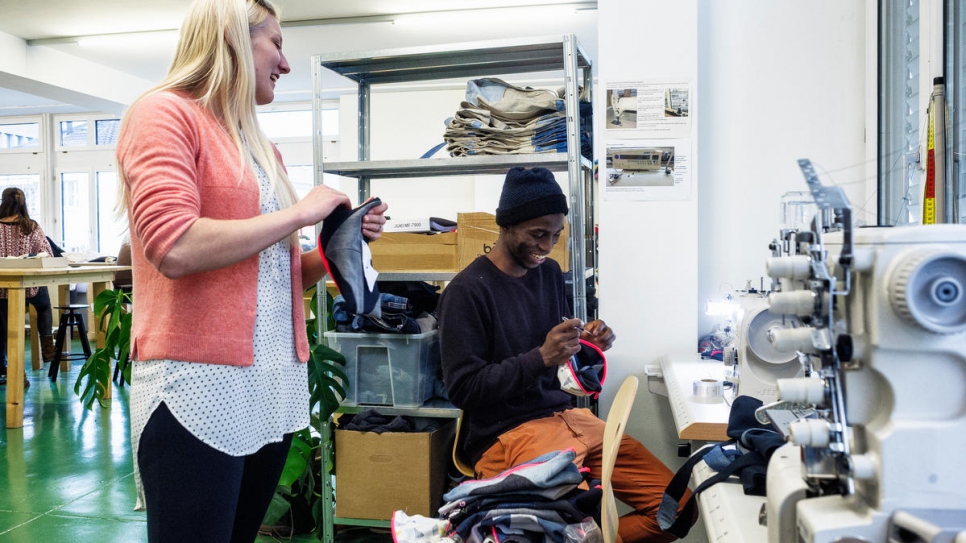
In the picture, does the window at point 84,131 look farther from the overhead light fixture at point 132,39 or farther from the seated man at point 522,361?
the seated man at point 522,361

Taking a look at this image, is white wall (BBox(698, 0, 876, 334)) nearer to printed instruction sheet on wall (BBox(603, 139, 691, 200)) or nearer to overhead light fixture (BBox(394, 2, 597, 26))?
printed instruction sheet on wall (BBox(603, 139, 691, 200))

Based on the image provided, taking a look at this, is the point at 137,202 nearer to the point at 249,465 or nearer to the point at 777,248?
the point at 249,465

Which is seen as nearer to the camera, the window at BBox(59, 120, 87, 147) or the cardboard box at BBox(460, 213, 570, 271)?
the cardboard box at BBox(460, 213, 570, 271)

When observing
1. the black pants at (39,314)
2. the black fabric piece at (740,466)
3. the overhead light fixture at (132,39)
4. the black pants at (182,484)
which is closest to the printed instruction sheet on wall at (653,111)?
the black fabric piece at (740,466)

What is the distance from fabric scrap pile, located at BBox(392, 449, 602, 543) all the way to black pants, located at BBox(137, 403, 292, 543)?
0.56 m

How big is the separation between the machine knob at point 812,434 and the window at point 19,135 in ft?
39.1

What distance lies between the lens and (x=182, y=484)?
119 centimetres

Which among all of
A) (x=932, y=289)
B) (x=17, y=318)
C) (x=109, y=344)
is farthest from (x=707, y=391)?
(x=17, y=318)

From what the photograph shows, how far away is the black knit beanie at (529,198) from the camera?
2234 mm

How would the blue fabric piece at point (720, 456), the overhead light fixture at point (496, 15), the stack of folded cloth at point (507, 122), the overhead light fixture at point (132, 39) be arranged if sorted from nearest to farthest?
the blue fabric piece at point (720, 456)
the stack of folded cloth at point (507, 122)
the overhead light fixture at point (496, 15)
the overhead light fixture at point (132, 39)

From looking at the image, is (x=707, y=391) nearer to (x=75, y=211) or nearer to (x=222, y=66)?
(x=222, y=66)

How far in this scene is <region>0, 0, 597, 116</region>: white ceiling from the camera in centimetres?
647

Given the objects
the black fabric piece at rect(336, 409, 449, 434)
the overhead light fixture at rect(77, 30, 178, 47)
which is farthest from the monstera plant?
the overhead light fixture at rect(77, 30, 178, 47)

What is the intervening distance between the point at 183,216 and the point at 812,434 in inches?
36.8
